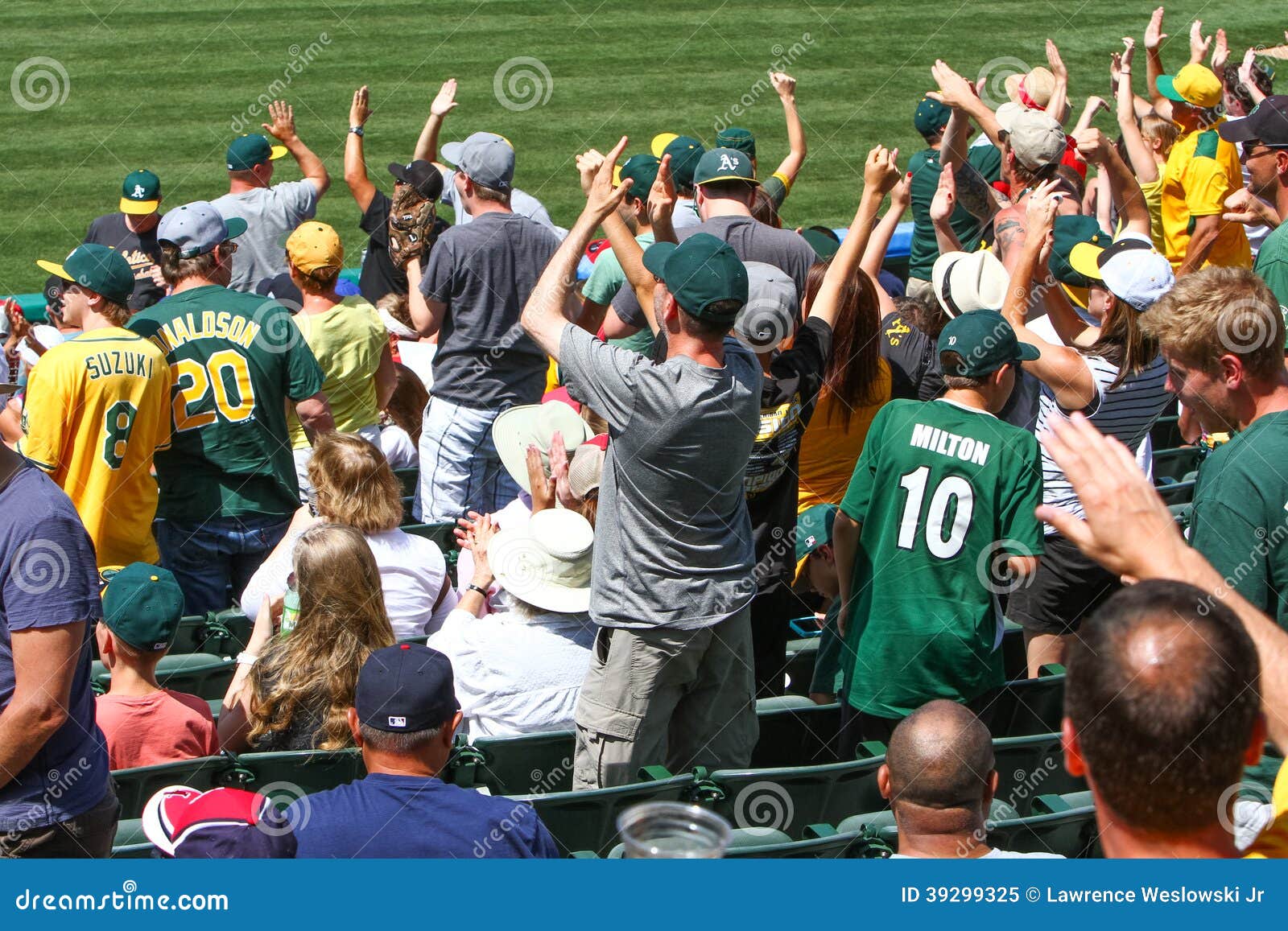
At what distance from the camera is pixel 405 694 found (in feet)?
9.51

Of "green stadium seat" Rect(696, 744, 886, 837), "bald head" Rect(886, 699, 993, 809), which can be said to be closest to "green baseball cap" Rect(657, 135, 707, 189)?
"green stadium seat" Rect(696, 744, 886, 837)

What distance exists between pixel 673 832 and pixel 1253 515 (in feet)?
5.25

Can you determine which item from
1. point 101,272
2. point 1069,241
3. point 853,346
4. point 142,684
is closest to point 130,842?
point 142,684

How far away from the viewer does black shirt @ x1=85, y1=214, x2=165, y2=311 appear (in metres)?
6.43

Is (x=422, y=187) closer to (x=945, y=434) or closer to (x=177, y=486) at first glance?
(x=177, y=486)

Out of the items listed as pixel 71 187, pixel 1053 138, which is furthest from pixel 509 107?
pixel 1053 138

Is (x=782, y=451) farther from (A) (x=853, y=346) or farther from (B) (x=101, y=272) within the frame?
(B) (x=101, y=272)

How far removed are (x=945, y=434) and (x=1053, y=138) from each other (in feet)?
7.67

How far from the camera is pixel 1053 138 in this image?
556 cm

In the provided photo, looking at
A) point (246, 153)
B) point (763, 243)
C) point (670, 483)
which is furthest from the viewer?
point (246, 153)

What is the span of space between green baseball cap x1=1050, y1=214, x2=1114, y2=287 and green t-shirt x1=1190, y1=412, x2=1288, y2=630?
1.79 meters

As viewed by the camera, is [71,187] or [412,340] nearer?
[412,340]

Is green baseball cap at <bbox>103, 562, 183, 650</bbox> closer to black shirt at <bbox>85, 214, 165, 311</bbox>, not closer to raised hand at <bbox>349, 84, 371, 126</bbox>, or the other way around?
black shirt at <bbox>85, 214, 165, 311</bbox>

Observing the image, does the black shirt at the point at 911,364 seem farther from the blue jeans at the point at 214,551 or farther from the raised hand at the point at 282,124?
the raised hand at the point at 282,124
